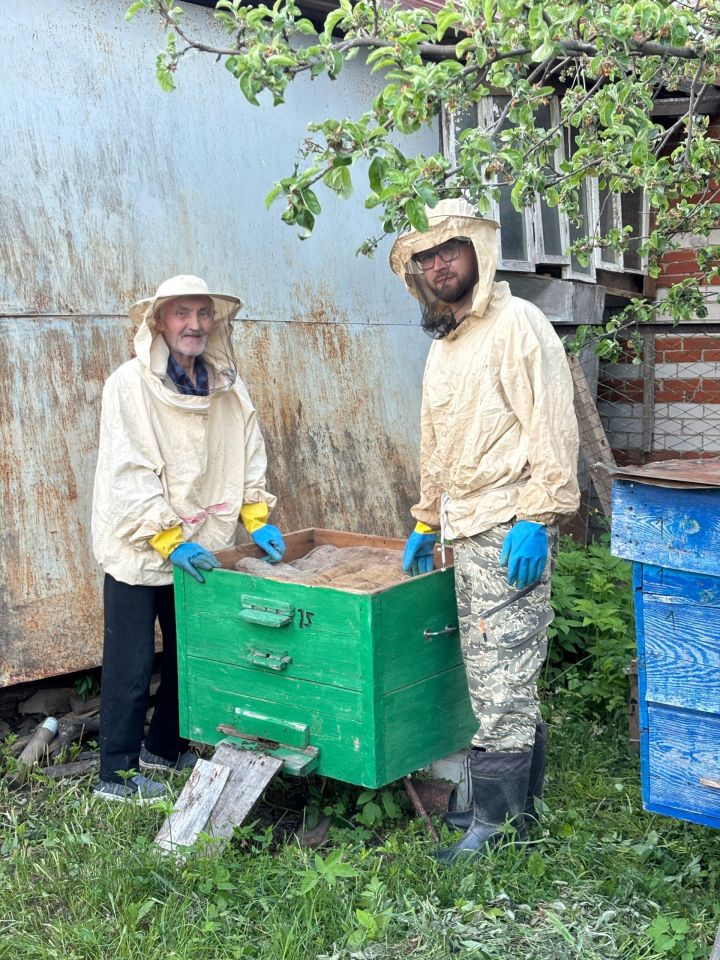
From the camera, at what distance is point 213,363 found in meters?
4.38

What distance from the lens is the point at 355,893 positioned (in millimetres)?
3338

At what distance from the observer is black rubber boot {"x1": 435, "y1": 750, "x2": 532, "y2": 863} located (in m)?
3.62

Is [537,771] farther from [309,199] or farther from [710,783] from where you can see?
[309,199]

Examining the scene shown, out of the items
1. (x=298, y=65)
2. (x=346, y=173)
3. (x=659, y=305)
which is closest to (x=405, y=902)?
(x=346, y=173)

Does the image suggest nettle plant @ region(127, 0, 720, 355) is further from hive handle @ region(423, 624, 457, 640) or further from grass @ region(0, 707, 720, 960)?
grass @ region(0, 707, 720, 960)

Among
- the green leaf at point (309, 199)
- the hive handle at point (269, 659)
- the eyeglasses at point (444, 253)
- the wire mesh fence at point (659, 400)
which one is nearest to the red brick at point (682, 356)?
the wire mesh fence at point (659, 400)

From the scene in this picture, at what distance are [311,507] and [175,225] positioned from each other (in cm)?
164

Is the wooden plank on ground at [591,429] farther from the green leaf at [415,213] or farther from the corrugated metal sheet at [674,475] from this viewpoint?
the green leaf at [415,213]

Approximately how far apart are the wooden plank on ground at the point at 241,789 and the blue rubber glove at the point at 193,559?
27.7 inches

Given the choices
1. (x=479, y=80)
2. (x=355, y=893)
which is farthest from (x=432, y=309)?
(x=355, y=893)

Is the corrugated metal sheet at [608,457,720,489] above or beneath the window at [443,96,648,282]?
beneath

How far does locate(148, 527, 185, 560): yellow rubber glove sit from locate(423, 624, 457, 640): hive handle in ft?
3.46

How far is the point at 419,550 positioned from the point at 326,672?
711 mm

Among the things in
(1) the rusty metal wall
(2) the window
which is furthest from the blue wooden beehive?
(2) the window
